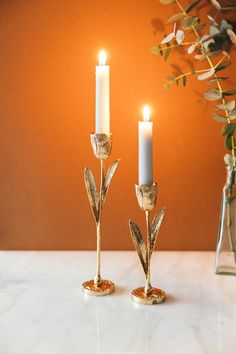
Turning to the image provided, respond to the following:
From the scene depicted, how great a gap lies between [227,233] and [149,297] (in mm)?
242

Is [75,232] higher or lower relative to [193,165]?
lower

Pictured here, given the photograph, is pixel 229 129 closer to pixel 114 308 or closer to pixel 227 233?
pixel 227 233

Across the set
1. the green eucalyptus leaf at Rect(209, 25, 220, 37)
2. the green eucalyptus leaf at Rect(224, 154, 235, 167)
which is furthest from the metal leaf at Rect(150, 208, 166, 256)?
the green eucalyptus leaf at Rect(209, 25, 220, 37)

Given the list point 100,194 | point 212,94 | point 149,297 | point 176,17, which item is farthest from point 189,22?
point 149,297

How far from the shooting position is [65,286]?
1072 millimetres

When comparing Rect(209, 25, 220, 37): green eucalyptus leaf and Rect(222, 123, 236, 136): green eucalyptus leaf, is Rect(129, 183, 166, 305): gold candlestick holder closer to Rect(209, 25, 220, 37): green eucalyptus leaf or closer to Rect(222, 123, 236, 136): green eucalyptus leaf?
Rect(222, 123, 236, 136): green eucalyptus leaf

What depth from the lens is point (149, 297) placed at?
3.27 feet

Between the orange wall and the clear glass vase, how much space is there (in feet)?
0.53

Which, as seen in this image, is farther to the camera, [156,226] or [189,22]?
[189,22]

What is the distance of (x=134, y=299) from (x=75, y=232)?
35cm

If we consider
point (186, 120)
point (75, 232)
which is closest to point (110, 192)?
point (75, 232)

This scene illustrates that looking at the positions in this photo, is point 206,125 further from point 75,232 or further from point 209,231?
point 75,232

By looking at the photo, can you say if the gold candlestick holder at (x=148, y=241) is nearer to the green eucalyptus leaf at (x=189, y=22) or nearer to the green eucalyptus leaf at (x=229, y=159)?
the green eucalyptus leaf at (x=229, y=159)

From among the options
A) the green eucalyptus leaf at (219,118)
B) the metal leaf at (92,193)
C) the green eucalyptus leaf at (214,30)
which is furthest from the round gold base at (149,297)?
the green eucalyptus leaf at (214,30)
